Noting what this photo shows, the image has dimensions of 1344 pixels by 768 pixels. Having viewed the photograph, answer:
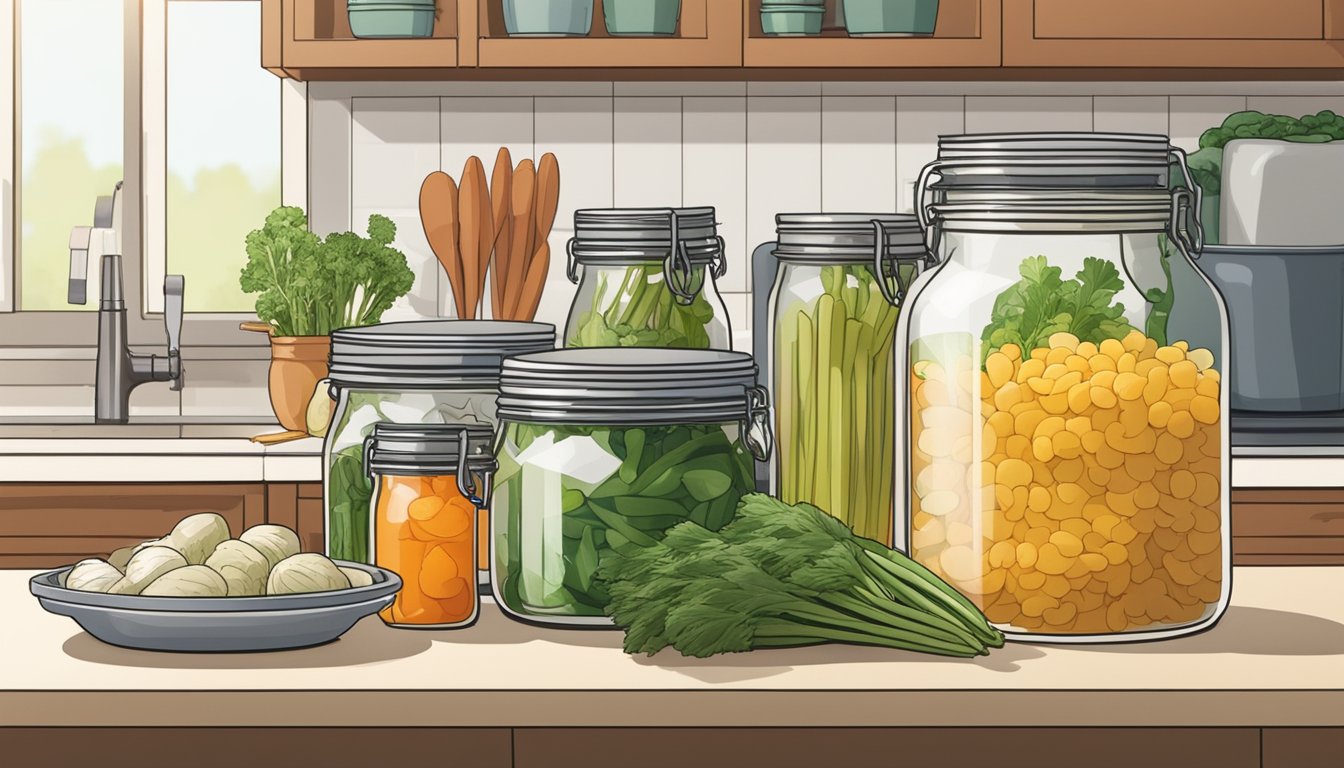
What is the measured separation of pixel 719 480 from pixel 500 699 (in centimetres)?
19

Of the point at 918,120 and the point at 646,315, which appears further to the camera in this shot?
the point at 918,120

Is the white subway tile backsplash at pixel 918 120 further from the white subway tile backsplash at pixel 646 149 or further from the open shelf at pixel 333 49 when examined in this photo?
the open shelf at pixel 333 49

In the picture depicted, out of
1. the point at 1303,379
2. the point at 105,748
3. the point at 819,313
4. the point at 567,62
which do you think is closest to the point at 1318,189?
the point at 1303,379

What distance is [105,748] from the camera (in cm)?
80

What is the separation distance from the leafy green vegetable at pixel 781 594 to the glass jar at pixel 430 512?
11cm

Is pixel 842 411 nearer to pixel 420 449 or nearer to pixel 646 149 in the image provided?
pixel 420 449

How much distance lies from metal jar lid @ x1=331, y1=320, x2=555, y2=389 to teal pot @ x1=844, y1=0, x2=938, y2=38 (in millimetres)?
2074

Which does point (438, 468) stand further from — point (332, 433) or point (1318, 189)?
point (1318, 189)

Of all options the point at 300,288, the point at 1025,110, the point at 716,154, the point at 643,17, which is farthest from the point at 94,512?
the point at 1025,110

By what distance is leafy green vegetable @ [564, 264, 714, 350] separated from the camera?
112 cm

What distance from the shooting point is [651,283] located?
114 centimetres

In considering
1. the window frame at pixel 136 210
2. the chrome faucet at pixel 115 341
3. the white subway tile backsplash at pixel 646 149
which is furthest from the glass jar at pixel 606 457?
the window frame at pixel 136 210

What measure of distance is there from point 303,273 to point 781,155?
1.07 meters

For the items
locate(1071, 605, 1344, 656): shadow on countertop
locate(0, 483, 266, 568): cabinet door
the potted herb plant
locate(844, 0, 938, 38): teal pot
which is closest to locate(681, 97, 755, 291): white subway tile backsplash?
locate(844, 0, 938, 38): teal pot
